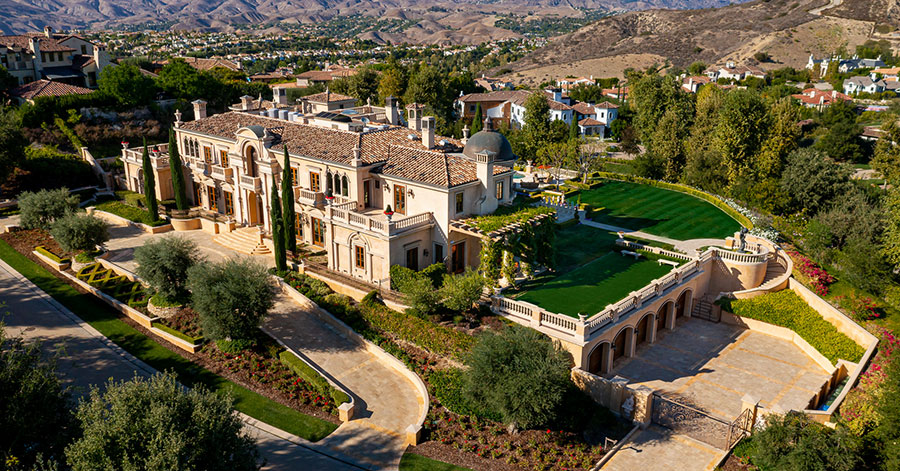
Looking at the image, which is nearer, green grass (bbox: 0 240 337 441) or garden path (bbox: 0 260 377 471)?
garden path (bbox: 0 260 377 471)

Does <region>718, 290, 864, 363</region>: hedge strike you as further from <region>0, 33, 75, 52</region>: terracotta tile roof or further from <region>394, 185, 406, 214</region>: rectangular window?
<region>0, 33, 75, 52</region>: terracotta tile roof

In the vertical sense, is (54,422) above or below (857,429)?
above

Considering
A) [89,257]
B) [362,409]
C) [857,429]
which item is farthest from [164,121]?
[857,429]

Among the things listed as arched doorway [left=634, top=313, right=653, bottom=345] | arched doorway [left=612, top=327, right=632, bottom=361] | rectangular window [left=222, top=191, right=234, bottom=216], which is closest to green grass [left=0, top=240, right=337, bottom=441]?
rectangular window [left=222, top=191, right=234, bottom=216]

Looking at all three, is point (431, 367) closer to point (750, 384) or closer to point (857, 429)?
point (750, 384)

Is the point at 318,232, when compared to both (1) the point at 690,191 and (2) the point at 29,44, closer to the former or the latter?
(1) the point at 690,191

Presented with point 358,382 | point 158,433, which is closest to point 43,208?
point 358,382

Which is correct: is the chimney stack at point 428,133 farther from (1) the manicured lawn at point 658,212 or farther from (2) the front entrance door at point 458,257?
(1) the manicured lawn at point 658,212
